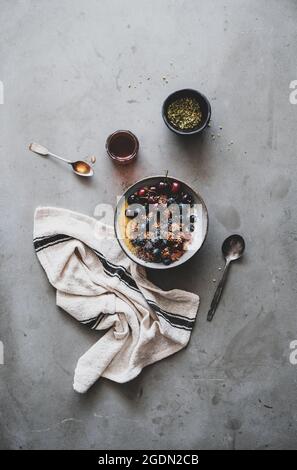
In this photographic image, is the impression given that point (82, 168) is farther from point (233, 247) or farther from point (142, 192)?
point (233, 247)

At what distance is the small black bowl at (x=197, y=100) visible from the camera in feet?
8.48

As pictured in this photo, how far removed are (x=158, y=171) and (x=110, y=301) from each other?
644 mm

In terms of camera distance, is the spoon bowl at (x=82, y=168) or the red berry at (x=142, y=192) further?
the spoon bowl at (x=82, y=168)

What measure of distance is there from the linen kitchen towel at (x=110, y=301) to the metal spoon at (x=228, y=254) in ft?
0.27

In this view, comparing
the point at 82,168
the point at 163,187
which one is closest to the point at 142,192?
the point at 163,187

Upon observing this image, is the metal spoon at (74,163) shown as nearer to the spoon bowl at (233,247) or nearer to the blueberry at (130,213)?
the blueberry at (130,213)

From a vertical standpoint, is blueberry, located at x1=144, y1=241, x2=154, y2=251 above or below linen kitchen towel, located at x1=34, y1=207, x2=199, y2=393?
above

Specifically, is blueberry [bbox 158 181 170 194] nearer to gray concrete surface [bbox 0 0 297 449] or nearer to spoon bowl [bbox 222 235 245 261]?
gray concrete surface [bbox 0 0 297 449]

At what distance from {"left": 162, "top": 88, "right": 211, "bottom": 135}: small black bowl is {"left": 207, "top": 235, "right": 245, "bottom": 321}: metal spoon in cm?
52

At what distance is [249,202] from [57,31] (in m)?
1.21

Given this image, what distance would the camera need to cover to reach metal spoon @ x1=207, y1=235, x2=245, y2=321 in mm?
2645

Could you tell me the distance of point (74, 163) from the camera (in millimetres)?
2678

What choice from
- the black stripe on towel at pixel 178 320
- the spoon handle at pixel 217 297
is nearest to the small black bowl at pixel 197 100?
the spoon handle at pixel 217 297

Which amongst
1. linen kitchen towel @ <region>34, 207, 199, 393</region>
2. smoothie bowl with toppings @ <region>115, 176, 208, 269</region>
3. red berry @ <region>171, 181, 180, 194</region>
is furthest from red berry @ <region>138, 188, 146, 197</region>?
Answer: linen kitchen towel @ <region>34, 207, 199, 393</region>
